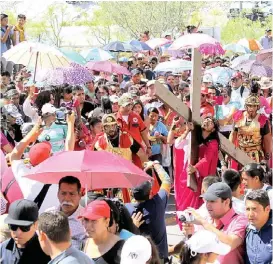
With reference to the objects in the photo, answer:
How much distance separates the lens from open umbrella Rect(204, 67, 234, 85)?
1606cm

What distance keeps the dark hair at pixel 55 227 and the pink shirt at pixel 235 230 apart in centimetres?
133

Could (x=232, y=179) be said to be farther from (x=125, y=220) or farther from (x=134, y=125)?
(x=134, y=125)

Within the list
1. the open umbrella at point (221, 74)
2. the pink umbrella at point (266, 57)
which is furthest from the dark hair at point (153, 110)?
the open umbrella at point (221, 74)

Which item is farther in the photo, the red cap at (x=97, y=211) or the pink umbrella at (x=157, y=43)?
the pink umbrella at (x=157, y=43)

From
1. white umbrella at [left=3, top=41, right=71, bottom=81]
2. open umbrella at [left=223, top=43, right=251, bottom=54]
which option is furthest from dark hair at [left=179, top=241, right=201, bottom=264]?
open umbrella at [left=223, top=43, right=251, bottom=54]

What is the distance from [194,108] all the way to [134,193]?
187cm

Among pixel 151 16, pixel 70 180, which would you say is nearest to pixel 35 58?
pixel 70 180

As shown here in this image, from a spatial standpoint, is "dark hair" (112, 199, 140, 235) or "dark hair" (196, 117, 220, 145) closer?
"dark hair" (112, 199, 140, 235)

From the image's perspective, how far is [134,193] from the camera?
6.17 meters

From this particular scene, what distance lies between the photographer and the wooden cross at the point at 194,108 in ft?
23.7

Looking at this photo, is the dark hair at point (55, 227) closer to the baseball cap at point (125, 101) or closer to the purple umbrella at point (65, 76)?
the baseball cap at point (125, 101)

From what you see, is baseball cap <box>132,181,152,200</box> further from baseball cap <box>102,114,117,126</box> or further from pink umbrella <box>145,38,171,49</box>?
pink umbrella <box>145,38,171,49</box>

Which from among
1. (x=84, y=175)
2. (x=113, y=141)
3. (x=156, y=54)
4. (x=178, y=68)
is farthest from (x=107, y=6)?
(x=84, y=175)

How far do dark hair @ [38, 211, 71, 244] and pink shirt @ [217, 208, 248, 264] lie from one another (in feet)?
4.35
